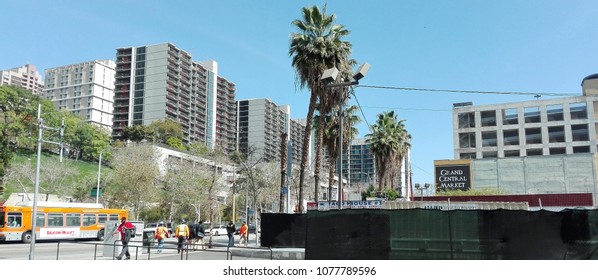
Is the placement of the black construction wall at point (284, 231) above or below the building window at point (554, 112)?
below

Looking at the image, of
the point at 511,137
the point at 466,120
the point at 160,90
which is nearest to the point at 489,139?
the point at 511,137

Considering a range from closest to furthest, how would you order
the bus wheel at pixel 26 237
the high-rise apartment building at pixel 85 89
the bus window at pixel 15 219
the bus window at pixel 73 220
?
the bus window at pixel 15 219
the bus wheel at pixel 26 237
the bus window at pixel 73 220
the high-rise apartment building at pixel 85 89

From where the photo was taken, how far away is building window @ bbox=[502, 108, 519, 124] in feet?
278

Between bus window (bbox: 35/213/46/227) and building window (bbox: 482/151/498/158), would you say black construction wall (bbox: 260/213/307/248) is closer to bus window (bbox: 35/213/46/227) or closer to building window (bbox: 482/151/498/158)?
bus window (bbox: 35/213/46/227)

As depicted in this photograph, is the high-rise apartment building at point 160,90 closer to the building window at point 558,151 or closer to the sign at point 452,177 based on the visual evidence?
the sign at point 452,177

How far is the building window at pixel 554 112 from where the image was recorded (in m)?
81.8

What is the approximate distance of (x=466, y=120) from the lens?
8731 centimetres

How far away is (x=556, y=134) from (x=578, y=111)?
15.5ft

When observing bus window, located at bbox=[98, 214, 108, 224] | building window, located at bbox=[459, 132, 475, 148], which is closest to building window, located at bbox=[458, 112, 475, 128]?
building window, located at bbox=[459, 132, 475, 148]

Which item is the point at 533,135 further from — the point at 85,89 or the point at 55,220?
the point at 85,89

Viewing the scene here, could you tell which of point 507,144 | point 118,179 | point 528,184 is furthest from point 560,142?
point 118,179

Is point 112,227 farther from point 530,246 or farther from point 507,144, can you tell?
point 507,144

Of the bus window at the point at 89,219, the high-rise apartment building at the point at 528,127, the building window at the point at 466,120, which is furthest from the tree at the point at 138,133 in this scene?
the bus window at the point at 89,219

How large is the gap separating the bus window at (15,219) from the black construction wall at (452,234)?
89.7 ft
